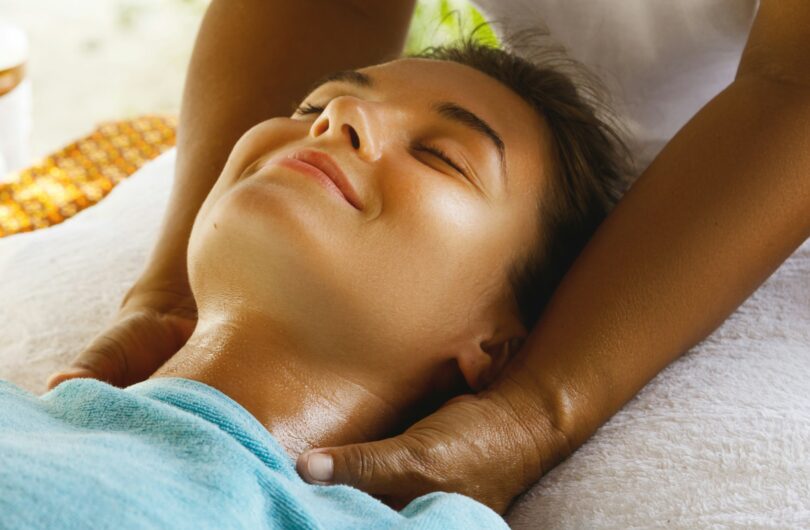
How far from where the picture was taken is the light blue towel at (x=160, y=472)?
2.62ft

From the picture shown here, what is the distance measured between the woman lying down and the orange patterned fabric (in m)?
0.76

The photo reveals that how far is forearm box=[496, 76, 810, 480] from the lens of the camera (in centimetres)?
112

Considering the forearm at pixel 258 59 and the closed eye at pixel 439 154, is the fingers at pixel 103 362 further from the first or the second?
the closed eye at pixel 439 154

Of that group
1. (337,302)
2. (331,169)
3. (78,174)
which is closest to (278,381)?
(337,302)

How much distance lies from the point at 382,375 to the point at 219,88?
640 millimetres

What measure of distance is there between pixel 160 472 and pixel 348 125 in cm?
45

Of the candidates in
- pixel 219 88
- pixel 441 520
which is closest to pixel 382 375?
pixel 441 520

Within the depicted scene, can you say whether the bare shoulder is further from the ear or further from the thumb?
the thumb

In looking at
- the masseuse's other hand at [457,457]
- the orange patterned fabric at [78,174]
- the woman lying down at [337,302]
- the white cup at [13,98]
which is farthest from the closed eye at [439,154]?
the white cup at [13,98]

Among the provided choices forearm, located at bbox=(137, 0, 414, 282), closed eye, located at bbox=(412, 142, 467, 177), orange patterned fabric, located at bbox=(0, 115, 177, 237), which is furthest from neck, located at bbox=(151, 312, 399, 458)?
orange patterned fabric, located at bbox=(0, 115, 177, 237)

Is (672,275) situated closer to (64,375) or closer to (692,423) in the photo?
(692,423)

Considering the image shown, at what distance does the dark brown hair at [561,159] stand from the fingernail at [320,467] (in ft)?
1.10

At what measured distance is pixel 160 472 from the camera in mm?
863

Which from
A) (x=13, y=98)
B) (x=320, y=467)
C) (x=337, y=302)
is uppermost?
(x=337, y=302)
